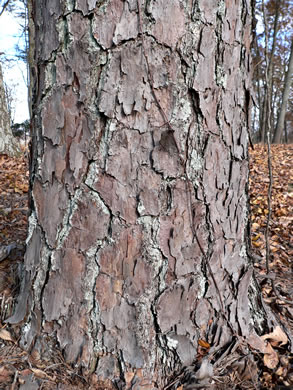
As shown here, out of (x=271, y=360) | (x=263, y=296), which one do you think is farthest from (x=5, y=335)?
(x=263, y=296)

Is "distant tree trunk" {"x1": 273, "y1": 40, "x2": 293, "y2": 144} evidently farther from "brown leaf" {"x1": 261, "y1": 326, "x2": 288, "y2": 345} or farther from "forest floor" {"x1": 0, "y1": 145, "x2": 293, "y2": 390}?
"brown leaf" {"x1": 261, "y1": 326, "x2": 288, "y2": 345}

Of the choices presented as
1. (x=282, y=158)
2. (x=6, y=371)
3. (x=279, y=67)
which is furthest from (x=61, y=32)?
(x=279, y=67)

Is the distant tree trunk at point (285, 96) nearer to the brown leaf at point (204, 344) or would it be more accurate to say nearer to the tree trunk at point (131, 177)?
the tree trunk at point (131, 177)

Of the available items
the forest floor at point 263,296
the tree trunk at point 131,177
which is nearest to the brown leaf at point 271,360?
the forest floor at point 263,296

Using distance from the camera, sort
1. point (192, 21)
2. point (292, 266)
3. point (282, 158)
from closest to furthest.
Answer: point (192, 21) → point (292, 266) → point (282, 158)

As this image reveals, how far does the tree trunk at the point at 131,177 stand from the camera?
3.69 ft

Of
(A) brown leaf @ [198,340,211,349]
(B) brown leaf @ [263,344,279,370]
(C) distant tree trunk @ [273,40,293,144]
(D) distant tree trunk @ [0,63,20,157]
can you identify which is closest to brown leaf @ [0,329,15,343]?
(A) brown leaf @ [198,340,211,349]

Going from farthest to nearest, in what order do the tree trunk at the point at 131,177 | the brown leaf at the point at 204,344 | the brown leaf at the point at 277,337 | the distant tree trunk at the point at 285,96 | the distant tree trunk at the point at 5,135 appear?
the distant tree trunk at the point at 285,96, the distant tree trunk at the point at 5,135, the brown leaf at the point at 277,337, the brown leaf at the point at 204,344, the tree trunk at the point at 131,177

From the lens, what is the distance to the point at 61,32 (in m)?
1.17

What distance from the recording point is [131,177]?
117 centimetres

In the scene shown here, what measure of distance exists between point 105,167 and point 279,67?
62.4 feet

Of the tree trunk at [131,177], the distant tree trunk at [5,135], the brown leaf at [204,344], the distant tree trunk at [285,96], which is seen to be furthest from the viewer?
the distant tree trunk at [285,96]

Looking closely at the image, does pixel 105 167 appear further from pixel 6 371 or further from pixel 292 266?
pixel 292 266

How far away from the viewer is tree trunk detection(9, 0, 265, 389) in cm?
112
